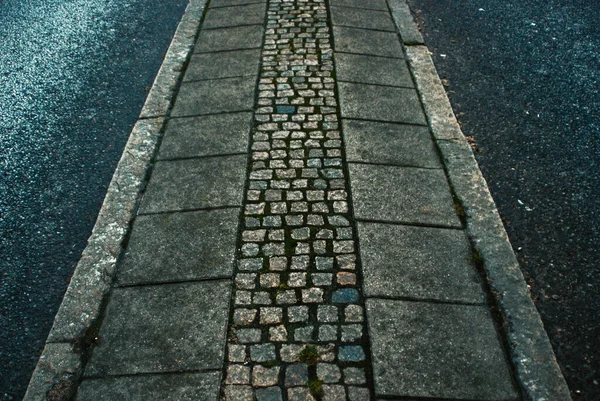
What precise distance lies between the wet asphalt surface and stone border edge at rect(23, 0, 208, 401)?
99 millimetres

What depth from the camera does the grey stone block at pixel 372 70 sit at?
5211mm

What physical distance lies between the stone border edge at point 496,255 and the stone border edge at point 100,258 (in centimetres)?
219

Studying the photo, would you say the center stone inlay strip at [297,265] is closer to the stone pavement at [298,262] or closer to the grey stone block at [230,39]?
the stone pavement at [298,262]

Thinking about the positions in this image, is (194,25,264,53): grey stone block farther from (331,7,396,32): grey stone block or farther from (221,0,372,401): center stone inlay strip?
(331,7,396,32): grey stone block

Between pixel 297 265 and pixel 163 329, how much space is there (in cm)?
84

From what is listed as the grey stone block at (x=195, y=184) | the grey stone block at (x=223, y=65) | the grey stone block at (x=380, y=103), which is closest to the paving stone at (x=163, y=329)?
the grey stone block at (x=195, y=184)

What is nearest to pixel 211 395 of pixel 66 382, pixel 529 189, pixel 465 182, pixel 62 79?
pixel 66 382

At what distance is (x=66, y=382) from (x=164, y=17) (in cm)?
491

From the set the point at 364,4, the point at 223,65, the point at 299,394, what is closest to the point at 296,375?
the point at 299,394

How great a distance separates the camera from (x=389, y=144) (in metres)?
4.38

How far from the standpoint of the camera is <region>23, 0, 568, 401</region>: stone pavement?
2764 millimetres

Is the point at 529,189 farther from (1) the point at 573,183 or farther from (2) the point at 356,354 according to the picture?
(2) the point at 356,354

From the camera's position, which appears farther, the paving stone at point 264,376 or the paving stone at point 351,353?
the paving stone at point 351,353

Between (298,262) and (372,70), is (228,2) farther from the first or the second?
(298,262)
